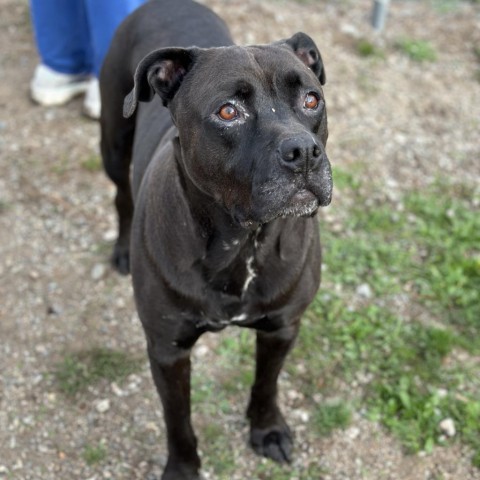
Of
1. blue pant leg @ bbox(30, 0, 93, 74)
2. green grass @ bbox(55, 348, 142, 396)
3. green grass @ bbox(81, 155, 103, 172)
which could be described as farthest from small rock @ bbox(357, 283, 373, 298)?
blue pant leg @ bbox(30, 0, 93, 74)

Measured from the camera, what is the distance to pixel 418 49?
6.71 metres

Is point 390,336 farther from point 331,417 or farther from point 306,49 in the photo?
point 306,49

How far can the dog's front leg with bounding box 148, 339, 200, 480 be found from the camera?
322 cm

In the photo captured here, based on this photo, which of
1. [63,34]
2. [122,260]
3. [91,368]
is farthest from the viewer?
[63,34]

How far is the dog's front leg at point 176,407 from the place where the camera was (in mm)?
3219

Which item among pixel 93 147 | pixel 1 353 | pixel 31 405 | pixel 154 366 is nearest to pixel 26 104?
pixel 93 147

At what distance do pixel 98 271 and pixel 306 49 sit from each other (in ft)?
7.60

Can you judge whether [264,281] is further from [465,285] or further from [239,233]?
[465,285]

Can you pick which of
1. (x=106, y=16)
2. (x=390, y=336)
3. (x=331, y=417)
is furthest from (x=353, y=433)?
(x=106, y=16)

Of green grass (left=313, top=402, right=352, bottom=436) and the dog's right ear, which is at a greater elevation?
the dog's right ear

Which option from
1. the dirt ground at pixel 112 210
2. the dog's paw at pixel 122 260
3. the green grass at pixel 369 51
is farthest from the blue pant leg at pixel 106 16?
the green grass at pixel 369 51

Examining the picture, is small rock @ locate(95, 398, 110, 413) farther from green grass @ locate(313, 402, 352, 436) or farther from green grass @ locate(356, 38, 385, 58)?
green grass @ locate(356, 38, 385, 58)

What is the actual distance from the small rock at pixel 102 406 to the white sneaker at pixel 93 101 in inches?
107

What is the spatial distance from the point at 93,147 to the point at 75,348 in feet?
6.55
